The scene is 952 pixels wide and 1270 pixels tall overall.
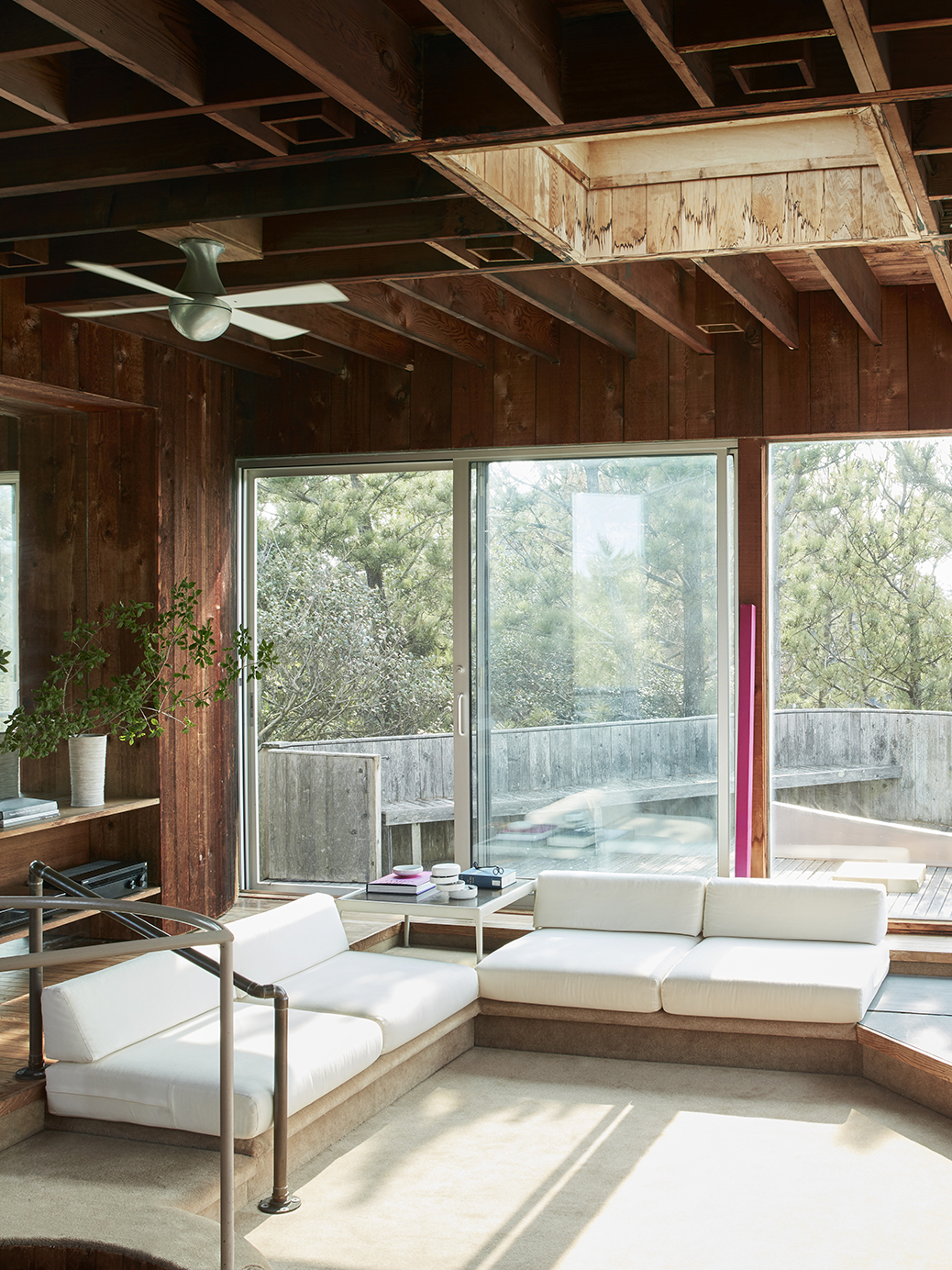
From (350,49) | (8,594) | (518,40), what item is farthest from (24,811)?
(518,40)

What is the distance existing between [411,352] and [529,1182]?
161 inches

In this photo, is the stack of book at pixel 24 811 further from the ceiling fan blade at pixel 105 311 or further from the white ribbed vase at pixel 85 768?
the ceiling fan blade at pixel 105 311

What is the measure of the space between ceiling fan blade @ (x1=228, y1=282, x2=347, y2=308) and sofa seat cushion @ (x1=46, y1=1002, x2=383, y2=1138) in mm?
2375

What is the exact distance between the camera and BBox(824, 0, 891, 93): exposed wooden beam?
2279 mm

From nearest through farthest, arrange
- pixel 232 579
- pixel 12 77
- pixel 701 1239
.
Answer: pixel 12 77, pixel 701 1239, pixel 232 579

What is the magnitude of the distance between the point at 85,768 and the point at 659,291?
315 centimetres

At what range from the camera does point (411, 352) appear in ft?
21.0

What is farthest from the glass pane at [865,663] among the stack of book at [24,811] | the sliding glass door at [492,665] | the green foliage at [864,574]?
the stack of book at [24,811]

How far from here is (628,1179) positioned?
3.76m

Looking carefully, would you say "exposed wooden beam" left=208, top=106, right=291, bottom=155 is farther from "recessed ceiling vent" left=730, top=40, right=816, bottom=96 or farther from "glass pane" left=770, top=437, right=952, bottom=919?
"glass pane" left=770, top=437, right=952, bottom=919

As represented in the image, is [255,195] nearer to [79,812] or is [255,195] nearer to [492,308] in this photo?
[492,308]

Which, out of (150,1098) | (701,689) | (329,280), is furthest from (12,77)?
(701,689)

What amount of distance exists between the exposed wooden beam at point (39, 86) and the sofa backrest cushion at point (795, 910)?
3843 millimetres

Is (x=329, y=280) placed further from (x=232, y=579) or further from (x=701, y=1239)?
(x=701, y=1239)
